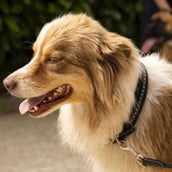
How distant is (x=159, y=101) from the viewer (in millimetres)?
2926

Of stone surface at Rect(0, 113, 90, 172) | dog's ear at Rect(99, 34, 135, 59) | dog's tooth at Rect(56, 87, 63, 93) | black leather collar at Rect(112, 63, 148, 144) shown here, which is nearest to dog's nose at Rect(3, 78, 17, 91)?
dog's tooth at Rect(56, 87, 63, 93)

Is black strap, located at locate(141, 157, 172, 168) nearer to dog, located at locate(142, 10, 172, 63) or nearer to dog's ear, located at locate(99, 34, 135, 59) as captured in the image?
dog's ear, located at locate(99, 34, 135, 59)

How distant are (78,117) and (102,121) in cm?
21

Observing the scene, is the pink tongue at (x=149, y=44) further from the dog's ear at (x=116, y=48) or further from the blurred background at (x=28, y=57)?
the dog's ear at (x=116, y=48)

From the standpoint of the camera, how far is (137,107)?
113 inches

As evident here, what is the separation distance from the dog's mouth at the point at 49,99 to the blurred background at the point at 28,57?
4.53 feet

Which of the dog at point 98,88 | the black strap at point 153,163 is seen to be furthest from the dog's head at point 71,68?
the black strap at point 153,163

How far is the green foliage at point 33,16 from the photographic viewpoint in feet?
21.3

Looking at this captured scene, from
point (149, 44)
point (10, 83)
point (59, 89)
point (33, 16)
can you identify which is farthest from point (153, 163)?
point (33, 16)

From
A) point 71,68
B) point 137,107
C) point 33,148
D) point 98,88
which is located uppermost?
point 71,68

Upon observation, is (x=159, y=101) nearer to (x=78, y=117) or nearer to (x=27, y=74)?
(x=78, y=117)

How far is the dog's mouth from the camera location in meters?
2.84

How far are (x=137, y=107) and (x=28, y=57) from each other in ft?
15.7

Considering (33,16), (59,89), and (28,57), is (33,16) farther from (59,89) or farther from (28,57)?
(59,89)
